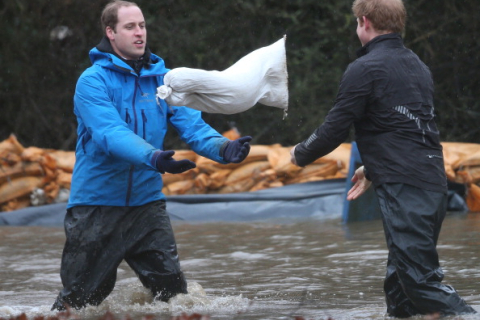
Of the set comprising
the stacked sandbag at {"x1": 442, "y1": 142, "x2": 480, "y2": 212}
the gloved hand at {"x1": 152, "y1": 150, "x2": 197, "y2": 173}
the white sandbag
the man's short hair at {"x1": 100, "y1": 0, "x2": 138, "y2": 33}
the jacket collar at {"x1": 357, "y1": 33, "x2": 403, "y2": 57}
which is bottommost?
the stacked sandbag at {"x1": 442, "y1": 142, "x2": 480, "y2": 212}

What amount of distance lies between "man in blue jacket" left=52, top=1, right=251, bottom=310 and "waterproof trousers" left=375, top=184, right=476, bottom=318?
0.95 m

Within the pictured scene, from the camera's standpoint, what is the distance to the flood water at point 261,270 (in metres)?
5.22

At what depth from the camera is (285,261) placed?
7.17 metres

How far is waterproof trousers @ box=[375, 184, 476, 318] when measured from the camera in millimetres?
4238

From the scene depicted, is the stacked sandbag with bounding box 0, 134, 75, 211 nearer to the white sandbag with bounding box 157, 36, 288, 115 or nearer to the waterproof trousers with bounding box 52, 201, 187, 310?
the waterproof trousers with bounding box 52, 201, 187, 310

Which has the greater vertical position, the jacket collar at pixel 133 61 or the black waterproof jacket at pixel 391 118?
the jacket collar at pixel 133 61

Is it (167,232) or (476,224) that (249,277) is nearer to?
(167,232)

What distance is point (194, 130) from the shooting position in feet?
17.1

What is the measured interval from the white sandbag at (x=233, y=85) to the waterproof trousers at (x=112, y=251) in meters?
0.70

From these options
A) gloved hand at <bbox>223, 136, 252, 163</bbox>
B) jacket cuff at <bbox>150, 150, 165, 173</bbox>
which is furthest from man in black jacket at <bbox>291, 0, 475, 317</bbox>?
jacket cuff at <bbox>150, 150, 165, 173</bbox>

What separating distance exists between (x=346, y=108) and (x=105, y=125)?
130cm

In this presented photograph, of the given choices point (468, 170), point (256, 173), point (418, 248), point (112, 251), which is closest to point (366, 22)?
point (418, 248)

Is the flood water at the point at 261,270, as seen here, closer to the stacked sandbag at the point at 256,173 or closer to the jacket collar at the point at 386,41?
the stacked sandbag at the point at 256,173

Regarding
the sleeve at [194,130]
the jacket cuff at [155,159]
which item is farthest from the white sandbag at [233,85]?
the jacket cuff at [155,159]
